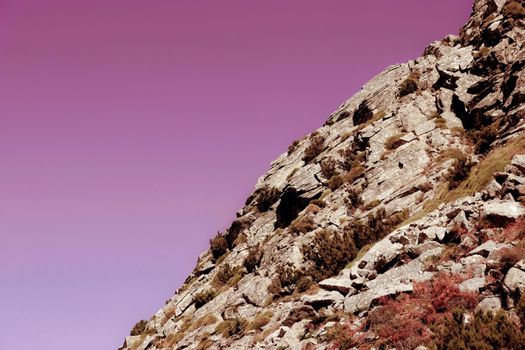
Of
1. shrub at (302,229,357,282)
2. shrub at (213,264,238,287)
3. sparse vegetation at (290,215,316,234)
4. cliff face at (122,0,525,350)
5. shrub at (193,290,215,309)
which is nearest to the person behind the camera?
cliff face at (122,0,525,350)

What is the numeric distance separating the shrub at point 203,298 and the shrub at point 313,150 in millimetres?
14244

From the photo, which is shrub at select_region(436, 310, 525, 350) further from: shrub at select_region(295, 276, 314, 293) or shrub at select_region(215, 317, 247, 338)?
shrub at select_region(215, 317, 247, 338)

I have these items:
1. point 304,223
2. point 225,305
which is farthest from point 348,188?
point 225,305

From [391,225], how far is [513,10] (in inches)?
918

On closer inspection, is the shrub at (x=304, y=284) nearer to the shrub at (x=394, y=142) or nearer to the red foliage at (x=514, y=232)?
the red foliage at (x=514, y=232)

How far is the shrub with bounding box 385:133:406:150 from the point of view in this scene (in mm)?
28880

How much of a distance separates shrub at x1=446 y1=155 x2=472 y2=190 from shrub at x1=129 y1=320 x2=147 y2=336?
2675cm

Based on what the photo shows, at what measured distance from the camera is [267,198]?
3575cm

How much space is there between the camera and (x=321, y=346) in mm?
13203

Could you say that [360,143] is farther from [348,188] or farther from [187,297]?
[187,297]

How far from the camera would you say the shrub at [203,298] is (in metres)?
29.5

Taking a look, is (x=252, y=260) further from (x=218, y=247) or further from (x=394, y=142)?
(x=394, y=142)

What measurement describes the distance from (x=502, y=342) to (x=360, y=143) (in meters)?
23.8

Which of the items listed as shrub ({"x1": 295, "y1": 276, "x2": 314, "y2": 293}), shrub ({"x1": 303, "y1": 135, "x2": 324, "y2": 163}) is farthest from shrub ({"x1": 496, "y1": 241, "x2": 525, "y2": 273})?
shrub ({"x1": 303, "y1": 135, "x2": 324, "y2": 163})
